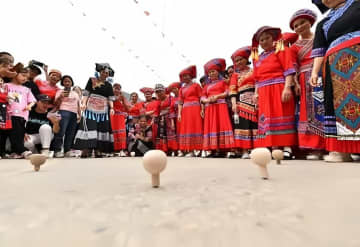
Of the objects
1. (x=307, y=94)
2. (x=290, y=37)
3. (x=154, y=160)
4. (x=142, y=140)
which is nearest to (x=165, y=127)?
(x=142, y=140)

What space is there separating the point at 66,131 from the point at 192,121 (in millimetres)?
1635

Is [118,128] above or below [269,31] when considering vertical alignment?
below

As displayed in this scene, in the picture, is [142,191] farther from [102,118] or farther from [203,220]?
[102,118]

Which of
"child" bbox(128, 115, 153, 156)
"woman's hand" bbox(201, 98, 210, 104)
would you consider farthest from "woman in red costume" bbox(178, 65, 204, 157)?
"child" bbox(128, 115, 153, 156)

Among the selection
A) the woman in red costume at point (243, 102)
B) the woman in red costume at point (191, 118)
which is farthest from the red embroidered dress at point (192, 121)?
the woman in red costume at point (243, 102)

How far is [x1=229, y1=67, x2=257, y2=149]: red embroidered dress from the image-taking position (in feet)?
8.00

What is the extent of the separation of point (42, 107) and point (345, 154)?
306cm

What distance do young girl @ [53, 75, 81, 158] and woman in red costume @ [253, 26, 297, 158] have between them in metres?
2.32

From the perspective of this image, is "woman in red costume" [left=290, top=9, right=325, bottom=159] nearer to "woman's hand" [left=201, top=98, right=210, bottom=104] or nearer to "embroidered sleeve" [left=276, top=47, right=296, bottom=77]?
"embroidered sleeve" [left=276, top=47, right=296, bottom=77]

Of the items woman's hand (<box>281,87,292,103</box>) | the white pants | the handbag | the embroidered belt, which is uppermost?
the embroidered belt

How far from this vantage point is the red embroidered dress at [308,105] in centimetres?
186

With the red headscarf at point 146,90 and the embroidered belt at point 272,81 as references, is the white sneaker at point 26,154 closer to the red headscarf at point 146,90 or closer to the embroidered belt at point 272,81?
the red headscarf at point 146,90

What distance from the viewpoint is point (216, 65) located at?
116 inches

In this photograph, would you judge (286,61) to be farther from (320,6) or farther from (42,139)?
(42,139)
